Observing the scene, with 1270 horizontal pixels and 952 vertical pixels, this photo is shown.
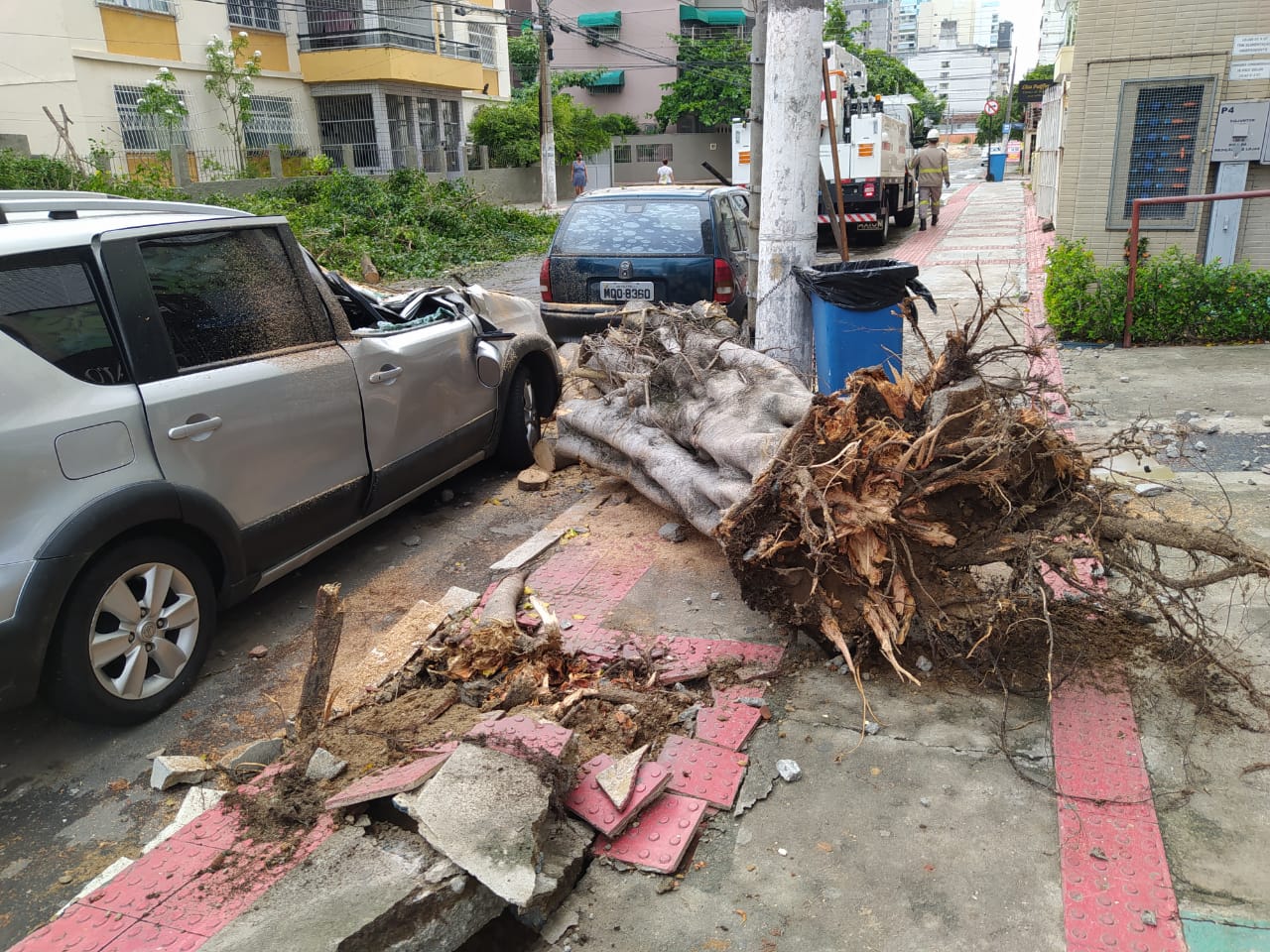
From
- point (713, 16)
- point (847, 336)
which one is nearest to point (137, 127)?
point (847, 336)

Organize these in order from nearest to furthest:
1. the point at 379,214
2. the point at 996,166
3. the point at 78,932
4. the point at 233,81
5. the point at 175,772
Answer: the point at 78,932 → the point at 175,772 → the point at 379,214 → the point at 233,81 → the point at 996,166

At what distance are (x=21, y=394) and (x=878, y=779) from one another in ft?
10.5

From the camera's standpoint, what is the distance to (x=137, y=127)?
23.3 metres

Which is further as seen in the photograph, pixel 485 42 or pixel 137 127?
pixel 485 42

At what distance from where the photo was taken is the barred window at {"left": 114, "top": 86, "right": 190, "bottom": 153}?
2278 cm

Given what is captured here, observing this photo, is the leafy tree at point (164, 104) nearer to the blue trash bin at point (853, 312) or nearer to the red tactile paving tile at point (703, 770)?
the blue trash bin at point (853, 312)

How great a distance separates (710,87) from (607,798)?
48690 mm

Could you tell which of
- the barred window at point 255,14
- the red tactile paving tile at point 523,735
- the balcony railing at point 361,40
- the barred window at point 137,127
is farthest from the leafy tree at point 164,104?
the red tactile paving tile at point 523,735

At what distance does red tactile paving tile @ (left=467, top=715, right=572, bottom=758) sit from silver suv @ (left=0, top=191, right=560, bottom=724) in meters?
1.45

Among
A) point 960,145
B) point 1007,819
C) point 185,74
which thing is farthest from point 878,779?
point 960,145

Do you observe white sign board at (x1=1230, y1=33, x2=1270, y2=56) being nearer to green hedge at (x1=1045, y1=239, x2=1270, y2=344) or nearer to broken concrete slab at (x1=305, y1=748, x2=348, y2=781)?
green hedge at (x1=1045, y1=239, x2=1270, y2=344)

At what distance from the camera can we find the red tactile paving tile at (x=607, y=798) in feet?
9.72

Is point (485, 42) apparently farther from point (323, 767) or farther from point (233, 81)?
point (323, 767)

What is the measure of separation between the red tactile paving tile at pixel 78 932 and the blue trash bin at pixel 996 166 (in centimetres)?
4534
